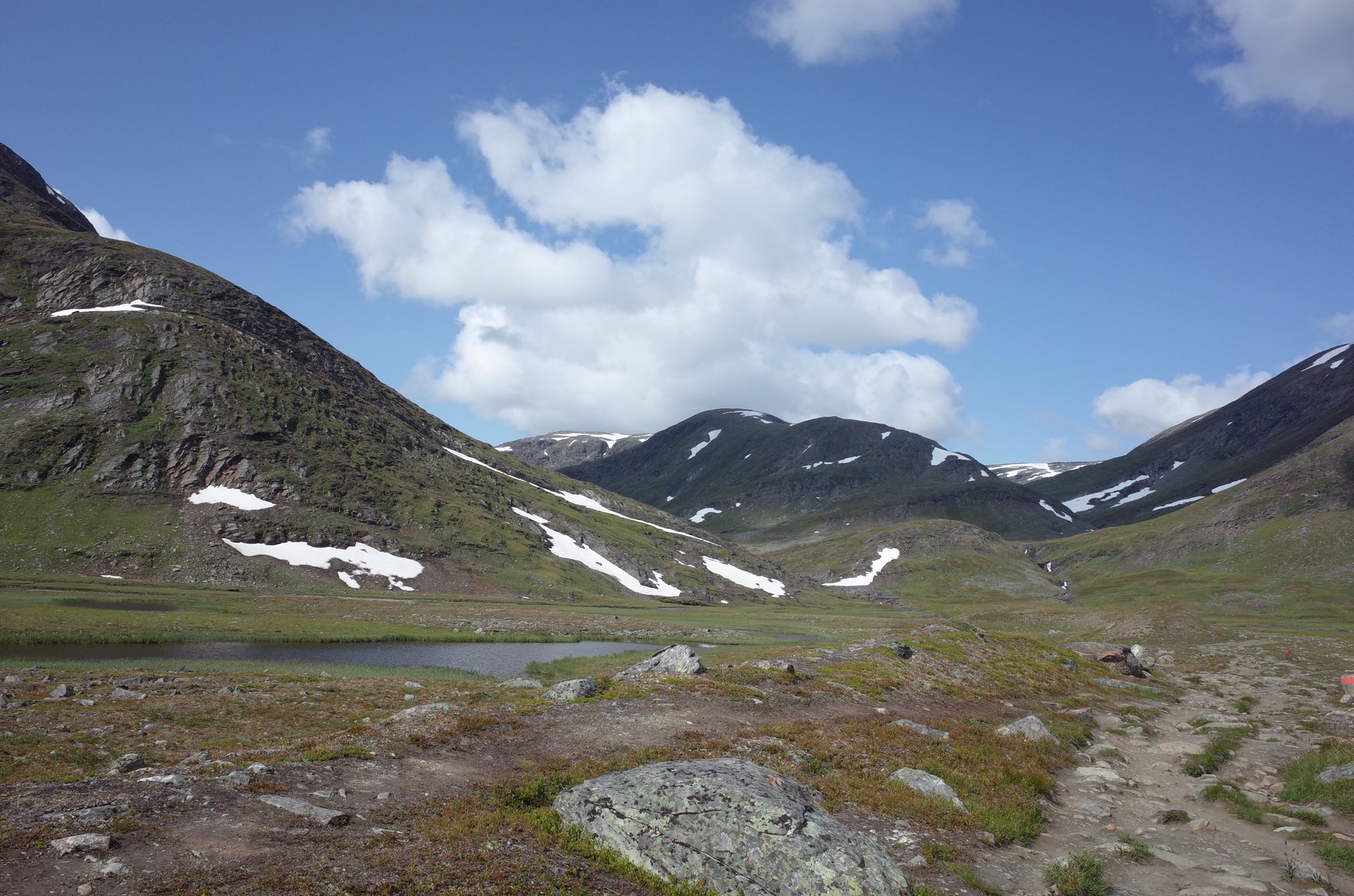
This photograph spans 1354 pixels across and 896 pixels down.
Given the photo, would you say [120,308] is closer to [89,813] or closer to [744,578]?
[744,578]

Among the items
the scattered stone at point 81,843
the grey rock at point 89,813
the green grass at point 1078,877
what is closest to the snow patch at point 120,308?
the grey rock at point 89,813

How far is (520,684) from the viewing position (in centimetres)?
3612

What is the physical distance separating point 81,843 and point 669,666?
91.4ft

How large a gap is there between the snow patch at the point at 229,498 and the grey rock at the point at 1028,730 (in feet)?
423

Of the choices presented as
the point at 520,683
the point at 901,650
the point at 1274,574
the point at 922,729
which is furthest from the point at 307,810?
the point at 1274,574

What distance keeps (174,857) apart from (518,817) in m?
6.13

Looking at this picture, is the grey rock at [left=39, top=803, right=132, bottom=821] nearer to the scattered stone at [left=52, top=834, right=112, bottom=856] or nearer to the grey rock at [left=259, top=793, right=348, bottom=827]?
the scattered stone at [left=52, top=834, right=112, bottom=856]

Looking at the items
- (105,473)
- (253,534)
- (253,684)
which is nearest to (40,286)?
(105,473)

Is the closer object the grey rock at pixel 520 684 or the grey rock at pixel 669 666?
the grey rock at pixel 669 666

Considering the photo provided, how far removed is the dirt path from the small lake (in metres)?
35.9

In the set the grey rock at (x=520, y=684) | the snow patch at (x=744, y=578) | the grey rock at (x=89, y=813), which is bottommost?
the snow patch at (x=744, y=578)

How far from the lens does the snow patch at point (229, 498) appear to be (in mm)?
120250

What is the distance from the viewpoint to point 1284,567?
17075 cm

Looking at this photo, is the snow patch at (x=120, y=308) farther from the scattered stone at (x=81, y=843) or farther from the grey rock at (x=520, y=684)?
the scattered stone at (x=81, y=843)
